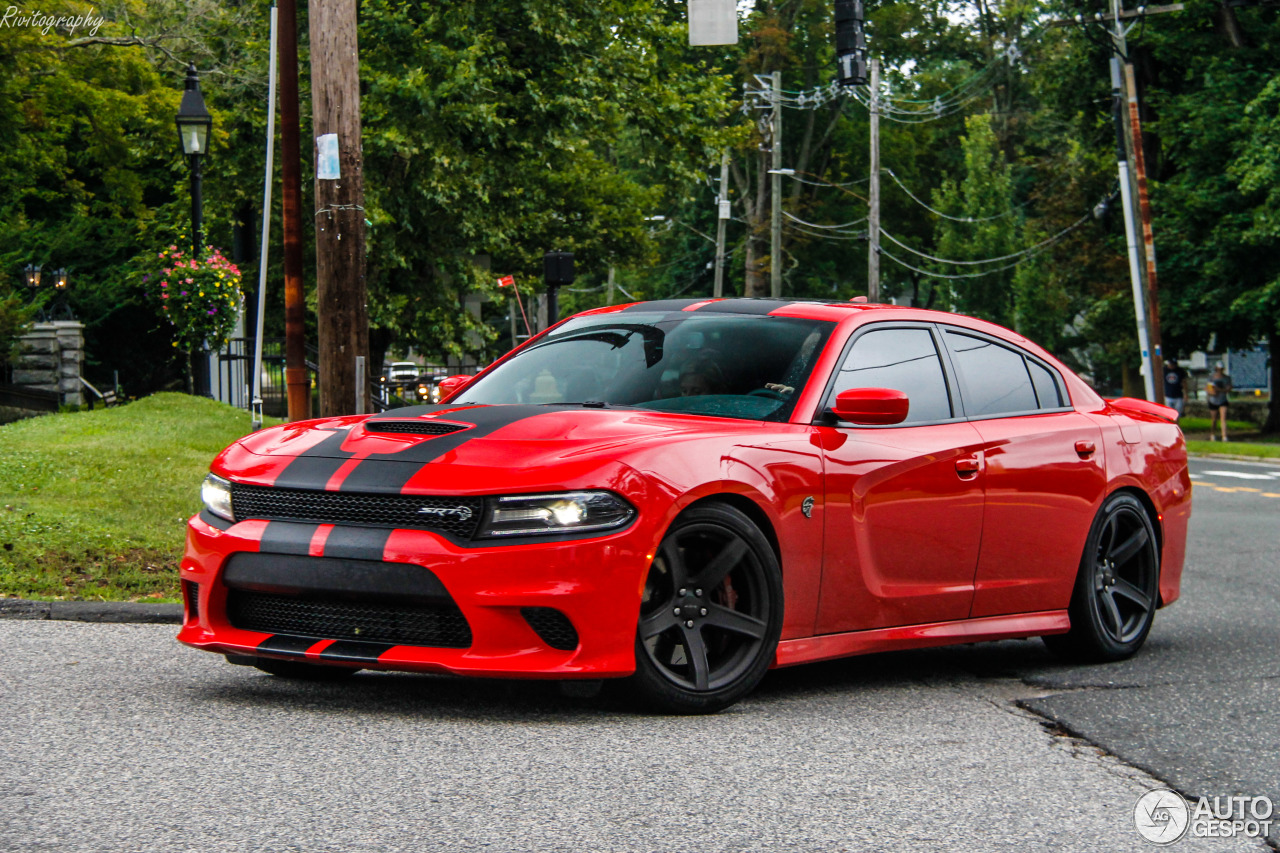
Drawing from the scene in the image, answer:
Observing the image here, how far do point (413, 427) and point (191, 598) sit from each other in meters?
1.00

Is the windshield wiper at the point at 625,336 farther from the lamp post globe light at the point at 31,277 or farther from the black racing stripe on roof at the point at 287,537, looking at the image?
the lamp post globe light at the point at 31,277

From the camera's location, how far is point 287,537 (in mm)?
5094

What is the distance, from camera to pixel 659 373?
6.04m

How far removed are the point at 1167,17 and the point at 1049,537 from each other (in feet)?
111

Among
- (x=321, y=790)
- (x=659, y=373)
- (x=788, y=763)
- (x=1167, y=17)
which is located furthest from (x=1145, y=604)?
(x=1167, y=17)

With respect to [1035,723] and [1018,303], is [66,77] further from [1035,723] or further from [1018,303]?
[1018,303]

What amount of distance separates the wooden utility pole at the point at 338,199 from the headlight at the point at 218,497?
4.71 m

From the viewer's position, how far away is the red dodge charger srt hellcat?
493 cm

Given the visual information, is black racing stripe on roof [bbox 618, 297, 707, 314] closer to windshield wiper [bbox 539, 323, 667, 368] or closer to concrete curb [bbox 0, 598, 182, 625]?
windshield wiper [bbox 539, 323, 667, 368]

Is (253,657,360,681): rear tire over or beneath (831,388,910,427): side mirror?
beneath

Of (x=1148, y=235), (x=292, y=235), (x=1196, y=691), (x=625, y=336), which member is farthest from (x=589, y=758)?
(x=1148, y=235)

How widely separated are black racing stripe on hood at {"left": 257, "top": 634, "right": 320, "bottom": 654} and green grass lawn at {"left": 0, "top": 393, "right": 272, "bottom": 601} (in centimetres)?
326

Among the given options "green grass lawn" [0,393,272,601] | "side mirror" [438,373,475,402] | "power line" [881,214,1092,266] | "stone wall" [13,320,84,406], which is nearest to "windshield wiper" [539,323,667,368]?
"side mirror" [438,373,475,402]

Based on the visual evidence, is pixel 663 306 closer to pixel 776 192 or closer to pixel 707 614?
pixel 707 614
